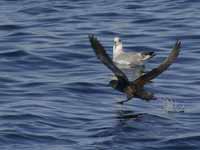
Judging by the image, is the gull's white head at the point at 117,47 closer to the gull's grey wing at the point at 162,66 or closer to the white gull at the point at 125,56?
the white gull at the point at 125,56

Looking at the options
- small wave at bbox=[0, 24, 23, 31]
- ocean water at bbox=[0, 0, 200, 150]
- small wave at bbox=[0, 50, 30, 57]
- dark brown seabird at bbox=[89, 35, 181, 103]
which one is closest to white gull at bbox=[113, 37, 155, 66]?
ocean water at bbox=[0, 0, 200, 150]

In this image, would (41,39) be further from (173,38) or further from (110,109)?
(110,109)

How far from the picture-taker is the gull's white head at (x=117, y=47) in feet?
64.3

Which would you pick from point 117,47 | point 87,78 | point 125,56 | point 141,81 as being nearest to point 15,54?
point 117,47

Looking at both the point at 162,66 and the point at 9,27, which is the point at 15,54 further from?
the point at 162,66

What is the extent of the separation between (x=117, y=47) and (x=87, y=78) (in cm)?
232

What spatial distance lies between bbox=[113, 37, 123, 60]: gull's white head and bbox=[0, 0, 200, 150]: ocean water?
19.8 inches

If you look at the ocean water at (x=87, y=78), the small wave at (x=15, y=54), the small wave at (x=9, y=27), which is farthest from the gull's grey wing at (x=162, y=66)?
the small wave at (x=9, y=27)

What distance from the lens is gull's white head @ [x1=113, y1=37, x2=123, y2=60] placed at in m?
19.6

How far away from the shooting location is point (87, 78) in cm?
1753

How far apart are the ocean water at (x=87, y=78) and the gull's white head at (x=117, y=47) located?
1.65ft

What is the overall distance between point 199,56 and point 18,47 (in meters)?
4.01

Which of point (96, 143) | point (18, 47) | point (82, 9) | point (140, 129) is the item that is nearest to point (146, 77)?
point (140, 129)

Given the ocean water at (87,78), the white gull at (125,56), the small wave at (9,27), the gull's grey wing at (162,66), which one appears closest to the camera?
the ocean water at (87,78)
